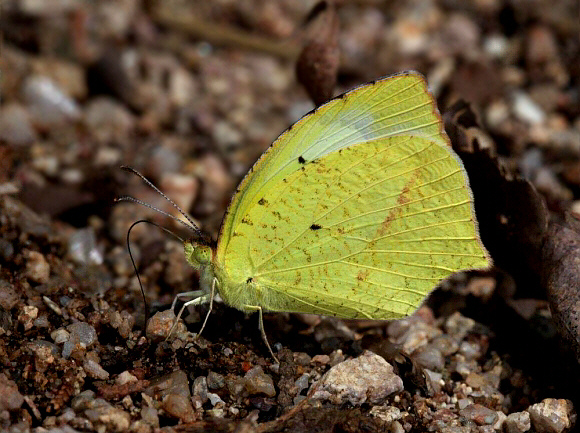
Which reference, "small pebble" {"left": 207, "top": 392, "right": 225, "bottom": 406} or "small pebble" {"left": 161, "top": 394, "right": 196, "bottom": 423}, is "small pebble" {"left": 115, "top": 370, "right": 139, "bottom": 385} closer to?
"small pebble" {"left": 161, "top": 394, "right": 196, "bottom": 423}

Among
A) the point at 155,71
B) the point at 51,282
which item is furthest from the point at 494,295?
the point at 155,71

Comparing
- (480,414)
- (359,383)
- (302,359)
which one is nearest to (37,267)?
(302,359)

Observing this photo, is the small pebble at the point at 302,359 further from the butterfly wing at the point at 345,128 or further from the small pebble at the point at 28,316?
the small pebble at the point at 28,316

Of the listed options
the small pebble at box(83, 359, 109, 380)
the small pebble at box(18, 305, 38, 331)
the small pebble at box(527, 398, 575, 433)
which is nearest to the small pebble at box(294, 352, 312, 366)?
the small pebble at box(83, 359, 109, 380)

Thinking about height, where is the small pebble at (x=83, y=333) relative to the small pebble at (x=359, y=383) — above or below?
above

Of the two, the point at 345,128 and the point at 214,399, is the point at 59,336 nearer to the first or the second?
the point at 214,399

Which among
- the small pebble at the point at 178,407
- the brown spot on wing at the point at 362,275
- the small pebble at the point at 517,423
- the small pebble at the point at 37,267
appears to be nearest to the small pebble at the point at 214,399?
the small pebble at the point at 178,407
